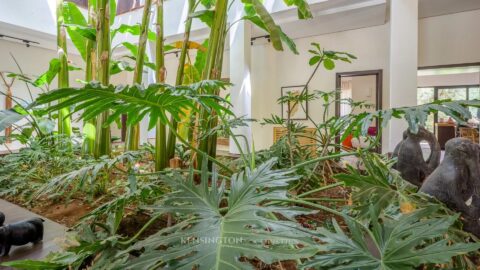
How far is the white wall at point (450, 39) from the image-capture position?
14.3 ft

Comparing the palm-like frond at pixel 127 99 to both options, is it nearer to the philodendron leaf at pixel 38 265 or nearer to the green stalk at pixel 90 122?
the philodendron leaf at pixel 38 265

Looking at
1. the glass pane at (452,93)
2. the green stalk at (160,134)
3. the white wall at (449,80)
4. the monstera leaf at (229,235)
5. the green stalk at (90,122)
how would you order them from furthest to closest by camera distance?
the glass pane at (452,93) → the white wall at (449,80) → the green stalk at (90,122) → the green stalk at (160,134) → the monstera leaf at (229,235)

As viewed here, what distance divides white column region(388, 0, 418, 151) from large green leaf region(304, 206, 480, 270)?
309cm

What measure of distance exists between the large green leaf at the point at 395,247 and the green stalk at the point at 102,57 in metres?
1.65

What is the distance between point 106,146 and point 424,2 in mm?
4856

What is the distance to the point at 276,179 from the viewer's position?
0.63 metres

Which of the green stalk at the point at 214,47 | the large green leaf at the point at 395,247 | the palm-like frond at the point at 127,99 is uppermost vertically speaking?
the green stalk at the point at 214,47

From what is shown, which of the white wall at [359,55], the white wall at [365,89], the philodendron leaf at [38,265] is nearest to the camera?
the philodendron leaf at [38,265]

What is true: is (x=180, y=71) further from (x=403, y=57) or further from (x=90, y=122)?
(x=403, y=57)

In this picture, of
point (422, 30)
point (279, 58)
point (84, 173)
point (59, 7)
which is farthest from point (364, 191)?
point (279, 58)

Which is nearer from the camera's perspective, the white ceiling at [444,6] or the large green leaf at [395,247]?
the large green leaf at [395,247]

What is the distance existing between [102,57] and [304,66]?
4.88 metres

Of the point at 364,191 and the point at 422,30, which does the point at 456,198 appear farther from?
the point at 422,30

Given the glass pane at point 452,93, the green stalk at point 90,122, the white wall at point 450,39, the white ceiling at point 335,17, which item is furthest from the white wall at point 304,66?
the glass pane at point 452,93
